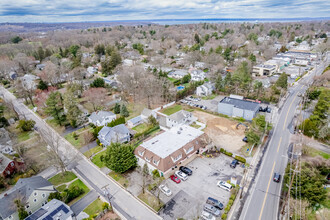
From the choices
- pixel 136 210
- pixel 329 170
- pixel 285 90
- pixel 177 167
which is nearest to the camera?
pixel 136 210

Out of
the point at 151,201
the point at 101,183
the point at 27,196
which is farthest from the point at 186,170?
the point at 27,196

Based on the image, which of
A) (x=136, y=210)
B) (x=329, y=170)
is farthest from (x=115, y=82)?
(x=329, y=170)

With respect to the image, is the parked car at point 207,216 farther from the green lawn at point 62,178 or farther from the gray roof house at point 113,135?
the green lawn at point 62,178

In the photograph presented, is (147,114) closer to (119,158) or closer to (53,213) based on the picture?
(119,158)

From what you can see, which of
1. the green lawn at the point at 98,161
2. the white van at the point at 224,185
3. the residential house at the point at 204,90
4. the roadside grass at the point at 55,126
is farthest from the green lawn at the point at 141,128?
the residential house at the point at 204,90

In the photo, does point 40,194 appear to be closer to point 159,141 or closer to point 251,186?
point 159,141

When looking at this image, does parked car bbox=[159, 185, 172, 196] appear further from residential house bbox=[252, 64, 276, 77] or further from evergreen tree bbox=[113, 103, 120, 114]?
residential house bbox=[252, 64, 276, 77]

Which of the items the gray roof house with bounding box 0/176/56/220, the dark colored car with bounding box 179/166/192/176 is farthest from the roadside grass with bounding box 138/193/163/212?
the gray roof house with bounding box 0/176/56/220
